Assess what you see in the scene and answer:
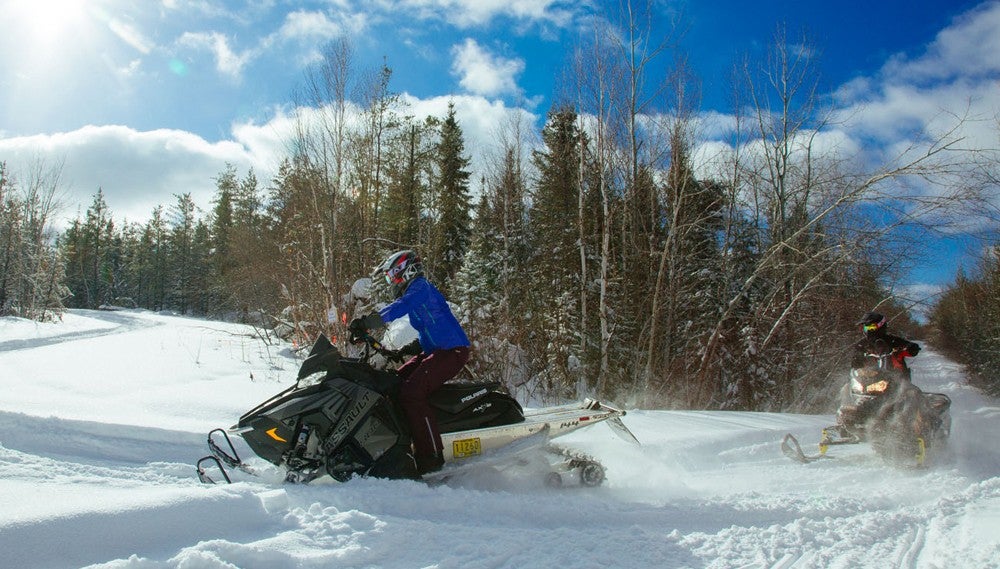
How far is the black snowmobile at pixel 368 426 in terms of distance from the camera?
12.0ft

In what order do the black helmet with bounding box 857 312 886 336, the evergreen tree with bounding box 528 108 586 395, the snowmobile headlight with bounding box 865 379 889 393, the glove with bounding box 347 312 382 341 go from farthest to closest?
the evergreen tree with bounding box 528 108 586 395 → the black helmet with bounding box 857 312 886 336 → the snowmobile headlight with bounding box 865 379 889 393 → the glove with bounding box 347 312 382 341

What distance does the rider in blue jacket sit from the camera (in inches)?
155

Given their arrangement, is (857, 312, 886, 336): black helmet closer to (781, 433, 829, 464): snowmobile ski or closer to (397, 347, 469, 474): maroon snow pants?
(781, 433, 829, 464): snowmobile ski

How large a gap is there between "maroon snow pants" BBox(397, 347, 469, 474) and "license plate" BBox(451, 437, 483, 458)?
137mm

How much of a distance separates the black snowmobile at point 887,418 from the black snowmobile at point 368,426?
2.96 meters

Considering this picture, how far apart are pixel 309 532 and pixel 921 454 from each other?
217 inches

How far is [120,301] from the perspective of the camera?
6012 cm

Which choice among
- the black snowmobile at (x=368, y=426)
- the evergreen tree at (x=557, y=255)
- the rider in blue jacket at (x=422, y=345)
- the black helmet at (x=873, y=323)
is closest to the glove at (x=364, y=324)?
the rider in blue jacket at (x=422, y=345)

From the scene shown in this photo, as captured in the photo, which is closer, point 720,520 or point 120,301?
point 720,520

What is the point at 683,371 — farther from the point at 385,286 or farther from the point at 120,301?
the point at 120,301

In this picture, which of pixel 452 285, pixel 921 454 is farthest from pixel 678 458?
pixel 452 285

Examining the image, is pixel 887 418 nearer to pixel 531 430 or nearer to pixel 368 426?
pixel 531 430

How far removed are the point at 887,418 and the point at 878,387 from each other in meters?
0.33

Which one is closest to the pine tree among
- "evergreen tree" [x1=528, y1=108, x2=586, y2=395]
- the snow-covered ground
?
"evergreen tree" [x1=528, y1=108, x2=586, y2=395]
